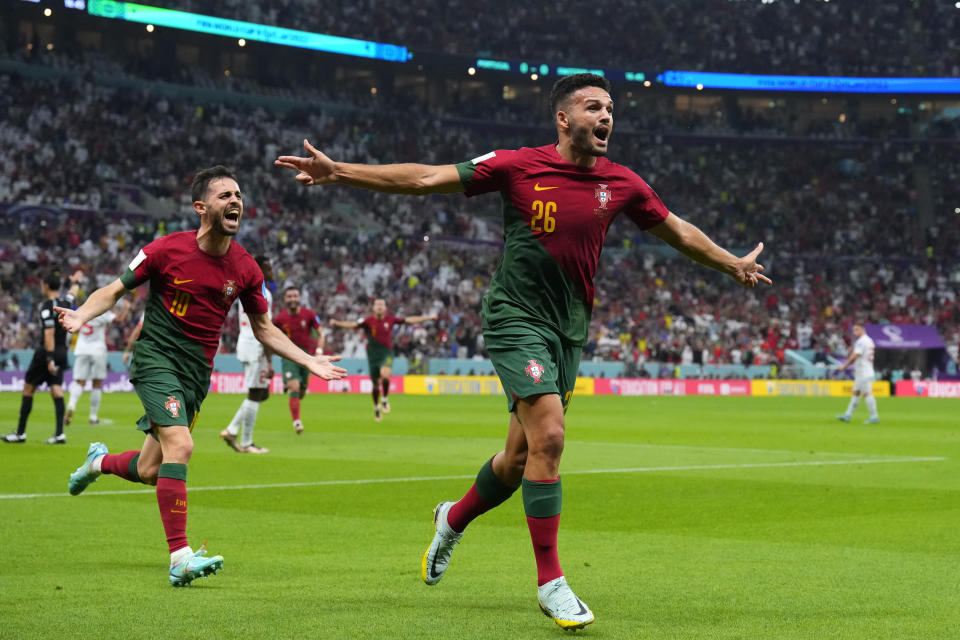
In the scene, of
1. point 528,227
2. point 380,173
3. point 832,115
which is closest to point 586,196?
point 528,227

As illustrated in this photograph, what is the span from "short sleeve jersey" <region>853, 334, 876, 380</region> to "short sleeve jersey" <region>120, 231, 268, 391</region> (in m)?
22.8

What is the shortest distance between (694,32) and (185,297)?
63701mm

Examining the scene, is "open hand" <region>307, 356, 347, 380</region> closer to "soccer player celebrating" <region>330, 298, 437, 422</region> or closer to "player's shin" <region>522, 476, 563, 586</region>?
"player's shin" <region>522, 476, 563, 586</region>

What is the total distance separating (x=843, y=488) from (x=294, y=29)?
4618 cm

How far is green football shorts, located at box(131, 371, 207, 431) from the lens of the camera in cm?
730

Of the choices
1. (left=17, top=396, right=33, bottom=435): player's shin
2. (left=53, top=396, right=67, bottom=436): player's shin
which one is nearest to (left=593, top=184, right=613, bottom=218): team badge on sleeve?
(left=53, top=396, right=67, bottom=436): player's shin

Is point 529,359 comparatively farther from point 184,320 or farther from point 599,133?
point 184,320

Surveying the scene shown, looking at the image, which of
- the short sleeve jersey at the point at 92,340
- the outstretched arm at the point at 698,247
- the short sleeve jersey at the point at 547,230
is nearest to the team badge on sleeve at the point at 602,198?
the short sleeve jersey at the point at 547,230

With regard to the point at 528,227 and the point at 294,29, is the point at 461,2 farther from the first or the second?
the point at 528,227

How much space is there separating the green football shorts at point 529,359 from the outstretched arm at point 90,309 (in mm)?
2229

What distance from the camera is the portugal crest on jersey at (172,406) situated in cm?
731

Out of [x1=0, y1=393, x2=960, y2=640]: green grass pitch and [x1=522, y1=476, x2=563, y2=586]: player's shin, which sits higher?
[x1=522, y1=476, x2=563, y2=586]: player's shin

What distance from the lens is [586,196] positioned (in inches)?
247

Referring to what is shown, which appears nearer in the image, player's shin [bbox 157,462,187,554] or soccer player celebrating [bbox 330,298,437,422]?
player's shin [bbox 157,462,187,554]
